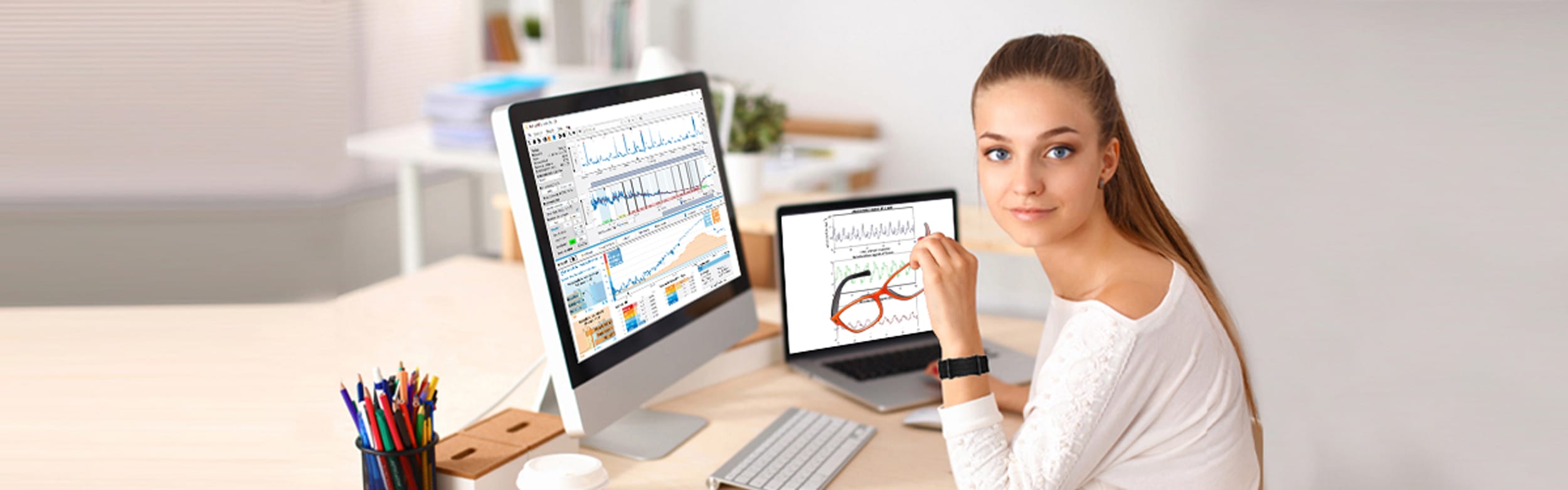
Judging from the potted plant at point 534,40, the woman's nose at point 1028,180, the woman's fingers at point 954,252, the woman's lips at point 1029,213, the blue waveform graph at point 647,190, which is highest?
the potted plant at point 534,40

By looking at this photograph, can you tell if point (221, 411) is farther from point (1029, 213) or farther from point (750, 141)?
point (750, 141)

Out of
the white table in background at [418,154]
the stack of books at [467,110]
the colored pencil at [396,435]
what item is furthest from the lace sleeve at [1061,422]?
the stack of books at [467,110]

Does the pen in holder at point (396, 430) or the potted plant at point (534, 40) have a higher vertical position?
the potted plant at point (534, 40)

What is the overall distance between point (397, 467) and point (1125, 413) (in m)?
0.73

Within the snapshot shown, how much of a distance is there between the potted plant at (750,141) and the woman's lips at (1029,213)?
1.03m

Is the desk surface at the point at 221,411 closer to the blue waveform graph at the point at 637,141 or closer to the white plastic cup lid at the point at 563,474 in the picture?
the white plastic cup lid at the point at 563,474

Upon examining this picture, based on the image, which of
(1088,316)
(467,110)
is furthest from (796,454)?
(467,110)

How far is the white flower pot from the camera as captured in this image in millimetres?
2182

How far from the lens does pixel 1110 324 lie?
114cm

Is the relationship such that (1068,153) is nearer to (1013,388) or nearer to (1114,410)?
(1114,410)

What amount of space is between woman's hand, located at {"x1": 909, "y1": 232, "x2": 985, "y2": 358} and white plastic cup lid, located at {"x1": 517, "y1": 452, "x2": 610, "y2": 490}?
15.6 inches

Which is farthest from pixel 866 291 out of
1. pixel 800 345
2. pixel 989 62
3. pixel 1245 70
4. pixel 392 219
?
pixel 392 219

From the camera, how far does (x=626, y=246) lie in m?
1.36

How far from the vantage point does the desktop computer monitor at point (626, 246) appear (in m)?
1.26
